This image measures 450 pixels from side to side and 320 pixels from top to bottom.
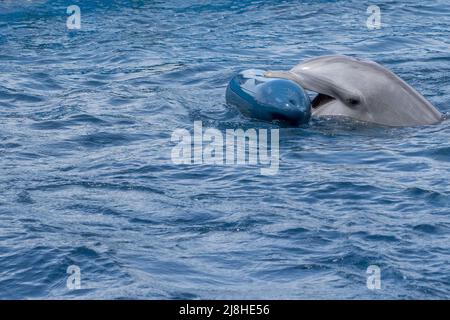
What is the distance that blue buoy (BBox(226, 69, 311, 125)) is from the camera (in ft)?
37.0

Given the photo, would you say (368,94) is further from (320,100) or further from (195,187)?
(195,187)

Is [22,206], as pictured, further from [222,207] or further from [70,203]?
[222,207]

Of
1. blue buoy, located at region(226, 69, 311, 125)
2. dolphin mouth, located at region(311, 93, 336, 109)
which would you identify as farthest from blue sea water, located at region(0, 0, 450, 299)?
dolphin mouth, located at region(311, 93, 336, 109)

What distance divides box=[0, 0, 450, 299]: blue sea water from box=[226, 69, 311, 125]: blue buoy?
148 mm

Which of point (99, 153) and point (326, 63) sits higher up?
point (326, 63)

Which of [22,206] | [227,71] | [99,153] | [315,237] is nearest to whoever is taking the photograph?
[315,237]

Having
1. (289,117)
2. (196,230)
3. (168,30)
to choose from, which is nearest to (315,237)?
(196,230)

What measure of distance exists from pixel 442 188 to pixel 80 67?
6.48 m

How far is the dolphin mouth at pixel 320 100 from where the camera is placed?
1190cm

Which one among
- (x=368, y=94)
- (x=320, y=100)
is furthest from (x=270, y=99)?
(x=368, y=94)

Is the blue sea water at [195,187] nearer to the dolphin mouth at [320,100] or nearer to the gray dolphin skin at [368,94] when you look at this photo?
the gray dolphin skin at [368,94]

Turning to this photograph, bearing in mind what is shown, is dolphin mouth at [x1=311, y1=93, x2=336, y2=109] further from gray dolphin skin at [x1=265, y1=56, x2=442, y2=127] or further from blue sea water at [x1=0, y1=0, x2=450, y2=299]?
blue sea water at [x1=0, y1=0, x2=450, y2=299]
